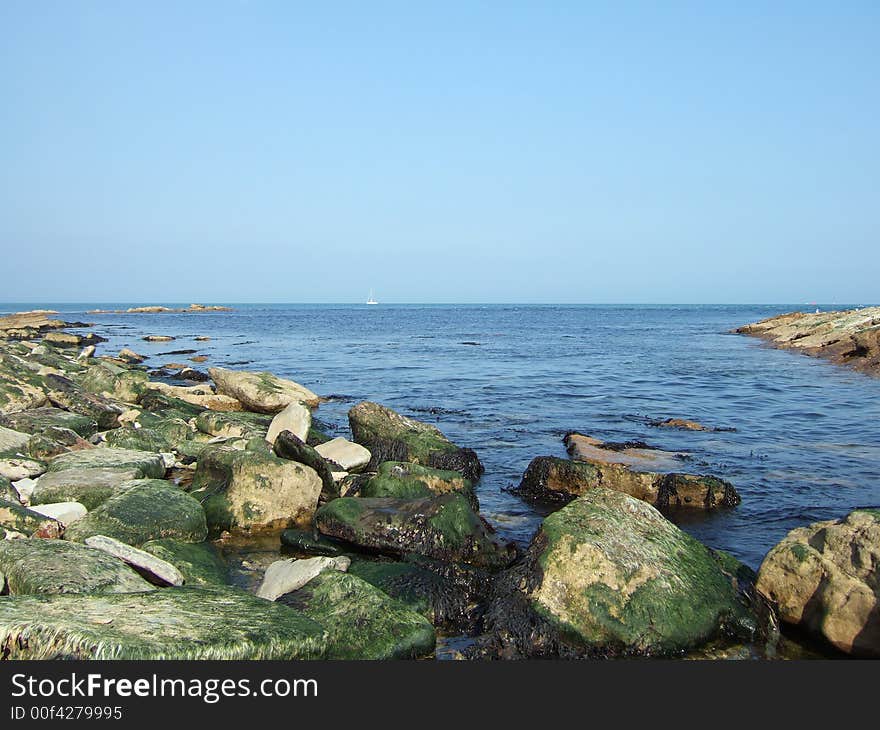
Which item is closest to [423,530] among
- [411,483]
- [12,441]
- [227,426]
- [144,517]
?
[411,483]

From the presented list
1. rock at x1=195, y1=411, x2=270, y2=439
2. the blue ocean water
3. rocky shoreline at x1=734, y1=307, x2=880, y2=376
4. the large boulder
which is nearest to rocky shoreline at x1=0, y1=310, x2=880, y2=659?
the blue ocean water

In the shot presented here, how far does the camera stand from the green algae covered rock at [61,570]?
6098 millimetres

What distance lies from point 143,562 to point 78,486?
309 centimetres

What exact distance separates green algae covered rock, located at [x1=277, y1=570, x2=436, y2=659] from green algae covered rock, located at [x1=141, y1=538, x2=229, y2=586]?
1.31 meters

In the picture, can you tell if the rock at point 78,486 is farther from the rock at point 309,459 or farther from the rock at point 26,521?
the rock at point 309,459

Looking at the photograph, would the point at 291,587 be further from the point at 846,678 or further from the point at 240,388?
the point at 240,388

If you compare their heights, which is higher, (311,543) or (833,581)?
(833,581)

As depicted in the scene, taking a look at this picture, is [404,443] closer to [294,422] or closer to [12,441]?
[294,422]

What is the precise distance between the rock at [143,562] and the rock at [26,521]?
1182 mm

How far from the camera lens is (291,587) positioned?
6957mm

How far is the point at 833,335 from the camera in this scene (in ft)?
135

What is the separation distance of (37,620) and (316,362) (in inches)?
1298

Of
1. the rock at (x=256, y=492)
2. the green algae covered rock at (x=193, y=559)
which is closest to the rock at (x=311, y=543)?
the rock at (x=256, y=492)

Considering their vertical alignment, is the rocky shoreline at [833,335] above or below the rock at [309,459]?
above
